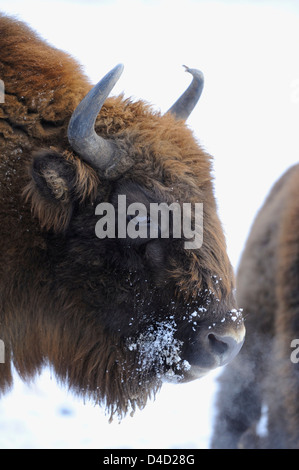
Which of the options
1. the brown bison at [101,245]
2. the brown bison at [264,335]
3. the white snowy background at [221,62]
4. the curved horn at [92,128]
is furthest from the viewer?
the white snowy background at [221,62]

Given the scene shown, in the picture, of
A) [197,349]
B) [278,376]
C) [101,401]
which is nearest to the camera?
[197,349]

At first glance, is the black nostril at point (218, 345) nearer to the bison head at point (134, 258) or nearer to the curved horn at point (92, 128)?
the bison head at point (134, 258)

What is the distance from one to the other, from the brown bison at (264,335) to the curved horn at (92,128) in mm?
2560

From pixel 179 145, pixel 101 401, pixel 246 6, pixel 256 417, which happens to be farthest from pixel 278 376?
pixel 246 6

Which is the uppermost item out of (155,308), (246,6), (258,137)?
(246,6)

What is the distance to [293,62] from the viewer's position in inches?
661

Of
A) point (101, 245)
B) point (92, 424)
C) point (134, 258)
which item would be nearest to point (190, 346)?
point (134, 258)

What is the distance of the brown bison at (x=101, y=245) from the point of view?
293cm

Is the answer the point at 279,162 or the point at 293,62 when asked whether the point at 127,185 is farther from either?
the point at 293,62

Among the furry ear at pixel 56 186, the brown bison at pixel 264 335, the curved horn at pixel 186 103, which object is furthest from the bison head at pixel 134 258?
the brown bison at pixel 264 335

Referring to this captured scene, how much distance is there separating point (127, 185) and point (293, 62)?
15420 millimetres

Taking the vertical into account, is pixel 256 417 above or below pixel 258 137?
below

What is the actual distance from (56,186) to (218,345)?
124 cm

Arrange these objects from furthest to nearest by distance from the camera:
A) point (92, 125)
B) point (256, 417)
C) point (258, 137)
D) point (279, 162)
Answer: point (258, 137)
point (279, 162)
point (256, 417)
point (92, 125)
